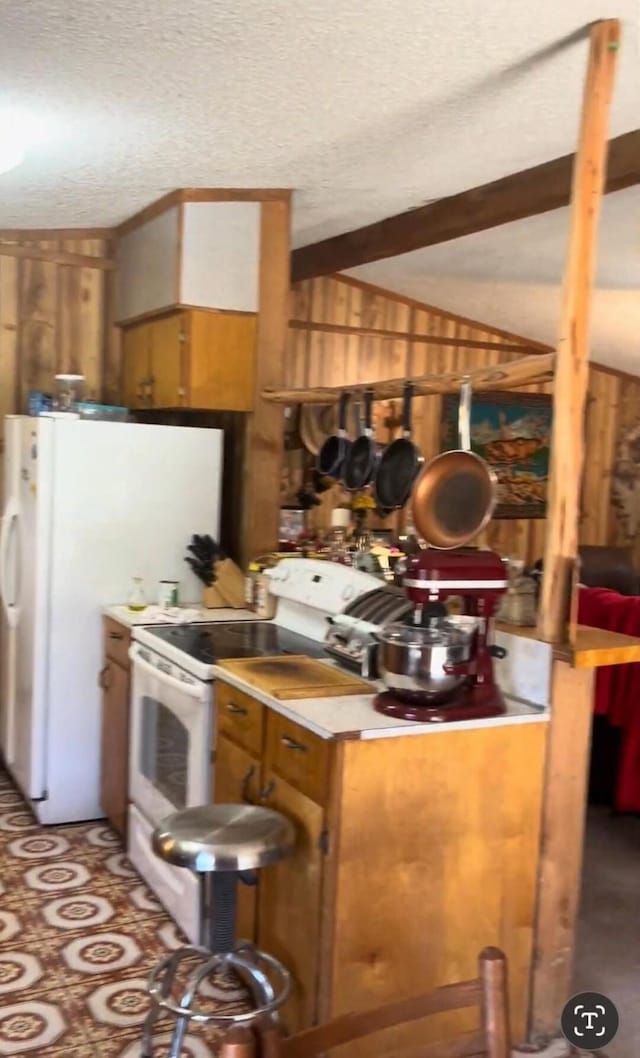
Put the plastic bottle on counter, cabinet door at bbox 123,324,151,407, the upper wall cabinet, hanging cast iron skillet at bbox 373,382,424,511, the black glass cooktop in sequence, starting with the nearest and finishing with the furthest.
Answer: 1. the black glass cooktop
2. hanging cast iron skillet at bbox 373,382,424,511
3. the plastic bottle on counter
4. the upper wall cabinet
5. cabinet door at bbox 123,324,151,407

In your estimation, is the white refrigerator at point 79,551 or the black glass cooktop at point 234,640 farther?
the white refrigerator at point 79,551

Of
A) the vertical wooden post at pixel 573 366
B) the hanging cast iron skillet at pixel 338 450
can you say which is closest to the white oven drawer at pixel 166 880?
the vertical wooden post at pixel 573 366

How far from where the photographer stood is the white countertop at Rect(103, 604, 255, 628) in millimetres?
3490

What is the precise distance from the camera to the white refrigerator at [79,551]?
3633 mm

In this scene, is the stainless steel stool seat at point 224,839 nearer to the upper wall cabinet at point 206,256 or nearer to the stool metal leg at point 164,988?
the stool metal leg at point 164,988

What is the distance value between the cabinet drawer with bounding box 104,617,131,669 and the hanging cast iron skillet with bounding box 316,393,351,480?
3.04 feet

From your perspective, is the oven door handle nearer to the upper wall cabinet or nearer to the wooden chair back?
the upper wall cabinet

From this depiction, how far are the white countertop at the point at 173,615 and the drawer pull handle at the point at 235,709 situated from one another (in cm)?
81

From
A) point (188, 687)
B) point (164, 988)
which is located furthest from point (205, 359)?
point (164, 988)

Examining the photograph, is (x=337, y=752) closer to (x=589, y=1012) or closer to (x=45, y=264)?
(x=589, y=1012)

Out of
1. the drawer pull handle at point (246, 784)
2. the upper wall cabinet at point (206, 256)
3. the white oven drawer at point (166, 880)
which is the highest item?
the upper wall cabinet at point (206, 256)

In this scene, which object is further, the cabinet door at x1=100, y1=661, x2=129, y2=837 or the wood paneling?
the wood paneling

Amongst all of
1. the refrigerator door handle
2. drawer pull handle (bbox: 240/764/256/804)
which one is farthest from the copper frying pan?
the refrigerator door handle

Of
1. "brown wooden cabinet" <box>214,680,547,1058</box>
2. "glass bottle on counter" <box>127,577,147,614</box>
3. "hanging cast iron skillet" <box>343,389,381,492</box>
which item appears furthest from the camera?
"glass bottle on counter" <box>127,577,147,614</box>
